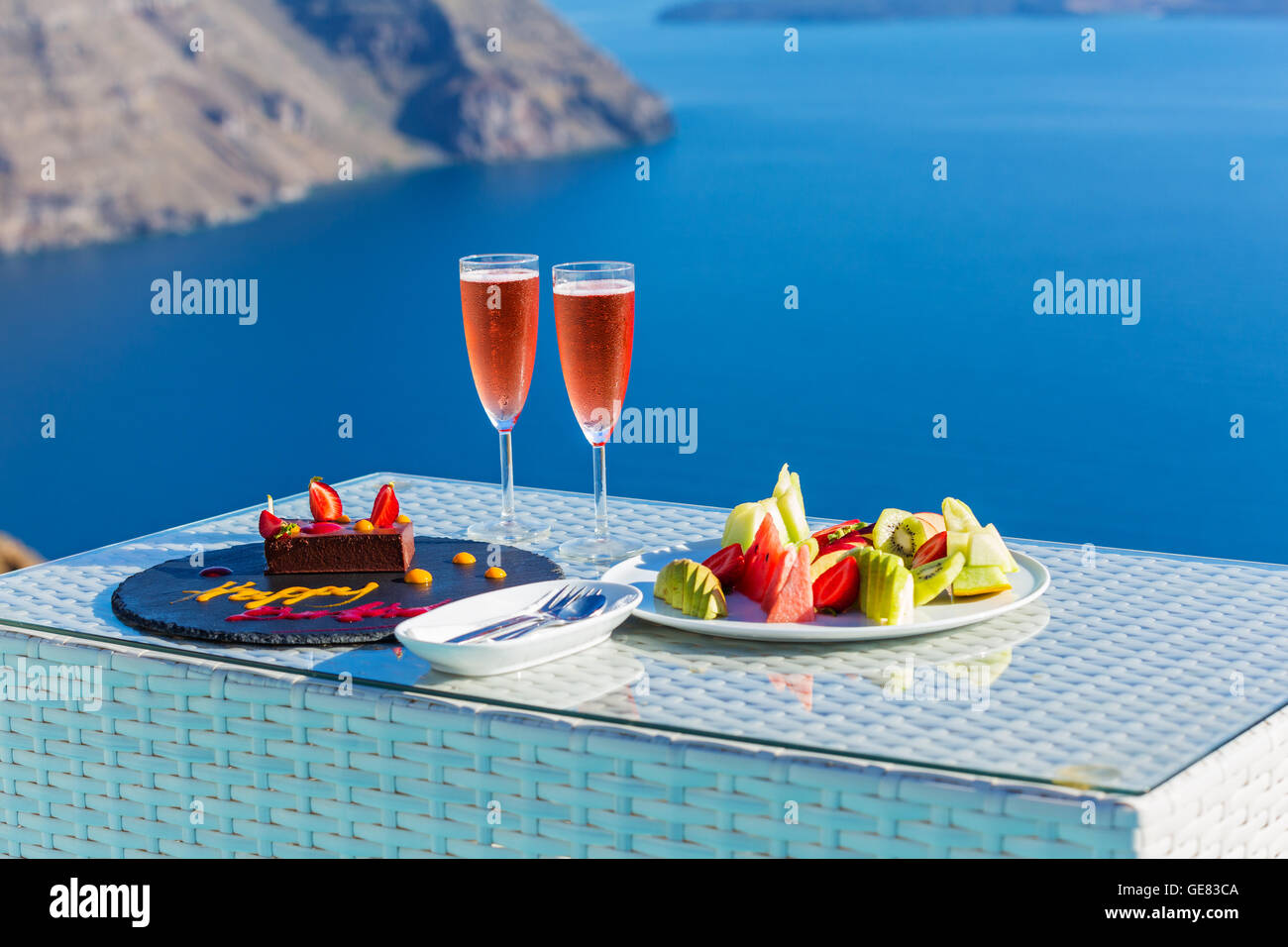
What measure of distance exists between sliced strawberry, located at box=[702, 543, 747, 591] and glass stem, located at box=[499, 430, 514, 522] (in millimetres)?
427

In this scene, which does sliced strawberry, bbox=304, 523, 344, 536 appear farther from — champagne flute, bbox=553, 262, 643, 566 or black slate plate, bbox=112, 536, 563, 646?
champagne flute, bbox=553, 262, 643, 566

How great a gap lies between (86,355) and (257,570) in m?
6.74

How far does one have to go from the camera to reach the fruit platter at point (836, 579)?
4.32ft

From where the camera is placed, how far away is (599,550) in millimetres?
1684

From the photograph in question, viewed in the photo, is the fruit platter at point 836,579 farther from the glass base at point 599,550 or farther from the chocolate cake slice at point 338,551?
the chocolate cake slice at point 338,551

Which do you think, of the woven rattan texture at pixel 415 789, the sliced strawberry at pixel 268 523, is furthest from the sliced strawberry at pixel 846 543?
the sliced strawberry at pixel 268 523

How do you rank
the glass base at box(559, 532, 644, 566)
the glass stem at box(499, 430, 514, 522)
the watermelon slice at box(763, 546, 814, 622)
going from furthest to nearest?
the glass stem at box(499, 430, 514, 522) → the glass base at box(559, 532, 644, 566) → the watermelon slice at box(763, 546, 814, 622)

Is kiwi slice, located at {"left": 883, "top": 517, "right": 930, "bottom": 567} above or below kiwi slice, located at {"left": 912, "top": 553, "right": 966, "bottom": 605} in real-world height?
above

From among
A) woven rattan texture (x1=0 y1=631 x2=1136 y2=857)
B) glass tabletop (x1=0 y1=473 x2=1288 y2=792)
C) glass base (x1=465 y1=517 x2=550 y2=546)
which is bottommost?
woven rattan texture (x1=0 y1=631 x2=1136 y2=857)

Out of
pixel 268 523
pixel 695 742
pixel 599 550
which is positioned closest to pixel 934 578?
pixel 695 742

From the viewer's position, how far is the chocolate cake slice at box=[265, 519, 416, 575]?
1.55 m

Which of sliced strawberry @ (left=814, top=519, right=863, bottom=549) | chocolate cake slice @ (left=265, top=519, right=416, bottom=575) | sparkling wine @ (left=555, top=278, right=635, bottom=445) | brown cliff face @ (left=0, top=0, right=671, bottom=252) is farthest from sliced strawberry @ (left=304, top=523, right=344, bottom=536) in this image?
brown cliff face @ (left=0, top=0, right=671, bottom=252)

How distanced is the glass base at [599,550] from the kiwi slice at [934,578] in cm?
40

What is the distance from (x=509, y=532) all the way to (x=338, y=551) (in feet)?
0.94
